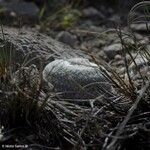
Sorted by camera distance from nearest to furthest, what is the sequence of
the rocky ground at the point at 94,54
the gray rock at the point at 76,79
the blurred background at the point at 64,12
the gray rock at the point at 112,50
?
1. the rocky ground at the point at 94,54
2. the gray rock at the point at 76,79
3. the gray rock at the point at 112,50
4. the blurred background at the point at 64,12

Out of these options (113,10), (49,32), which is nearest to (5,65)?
(49,32)

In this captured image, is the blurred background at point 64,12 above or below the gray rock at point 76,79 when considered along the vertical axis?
below

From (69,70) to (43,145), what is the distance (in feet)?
1.75

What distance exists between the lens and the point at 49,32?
14.8 feet

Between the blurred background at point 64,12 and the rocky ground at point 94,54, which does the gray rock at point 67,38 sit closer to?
the rocky ground at point 94,54

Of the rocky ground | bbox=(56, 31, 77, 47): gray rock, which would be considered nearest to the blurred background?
the rocky ground

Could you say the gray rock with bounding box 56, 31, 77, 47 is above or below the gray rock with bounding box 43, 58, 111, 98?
below

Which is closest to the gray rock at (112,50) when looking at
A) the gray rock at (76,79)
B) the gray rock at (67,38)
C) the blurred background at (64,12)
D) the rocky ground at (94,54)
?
the rocky ground at (94,54)

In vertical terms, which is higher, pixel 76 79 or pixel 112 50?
pixel 76 79

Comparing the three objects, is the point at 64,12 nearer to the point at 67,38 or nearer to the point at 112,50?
the point at 67,38

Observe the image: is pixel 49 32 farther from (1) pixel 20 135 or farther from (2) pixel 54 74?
(1) pixel 20 135

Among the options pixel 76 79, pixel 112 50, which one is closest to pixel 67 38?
pixel 112 50

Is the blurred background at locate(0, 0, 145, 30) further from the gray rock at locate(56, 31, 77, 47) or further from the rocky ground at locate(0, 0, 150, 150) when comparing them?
the gray rock at locate(56, 31, 77, 47)

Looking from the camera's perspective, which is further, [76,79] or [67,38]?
[67,38]
